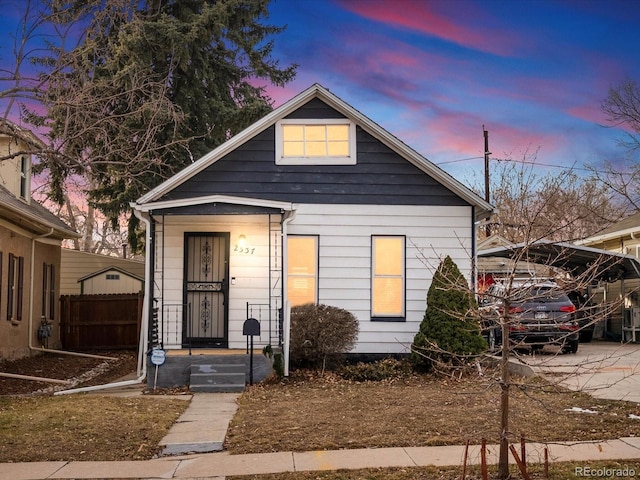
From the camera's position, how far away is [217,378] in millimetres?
11945

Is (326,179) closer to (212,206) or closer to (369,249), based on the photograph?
(369,249)

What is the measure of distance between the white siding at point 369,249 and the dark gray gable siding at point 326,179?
0.77ft

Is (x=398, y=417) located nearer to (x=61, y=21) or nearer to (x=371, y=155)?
(x=371, y=155)

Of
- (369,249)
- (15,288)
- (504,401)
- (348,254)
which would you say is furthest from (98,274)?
(504,401)

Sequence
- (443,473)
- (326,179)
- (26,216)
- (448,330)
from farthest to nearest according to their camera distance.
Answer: (26,216), (326,179), (448,330), (443,473)

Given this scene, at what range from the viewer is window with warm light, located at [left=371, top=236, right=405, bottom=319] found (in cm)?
1420

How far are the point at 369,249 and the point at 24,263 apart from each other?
28.1ft

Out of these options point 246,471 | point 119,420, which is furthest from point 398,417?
point 119,420

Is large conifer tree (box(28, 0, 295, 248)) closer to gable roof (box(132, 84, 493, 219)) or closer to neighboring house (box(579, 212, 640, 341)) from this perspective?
gable roof (box(132, 84, 493, 219))

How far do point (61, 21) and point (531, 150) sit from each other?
16.7 meters

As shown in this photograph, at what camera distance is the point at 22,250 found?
16422 millimetres

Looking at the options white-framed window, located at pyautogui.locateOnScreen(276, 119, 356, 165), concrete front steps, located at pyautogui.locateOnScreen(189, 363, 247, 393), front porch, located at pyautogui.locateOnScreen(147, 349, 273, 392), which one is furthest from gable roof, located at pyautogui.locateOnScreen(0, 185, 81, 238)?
white-framed window, located at pyautogui.locateOnScreen(276, 119, 356, 165)

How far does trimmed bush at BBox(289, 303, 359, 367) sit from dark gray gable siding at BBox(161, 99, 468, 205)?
102 inches

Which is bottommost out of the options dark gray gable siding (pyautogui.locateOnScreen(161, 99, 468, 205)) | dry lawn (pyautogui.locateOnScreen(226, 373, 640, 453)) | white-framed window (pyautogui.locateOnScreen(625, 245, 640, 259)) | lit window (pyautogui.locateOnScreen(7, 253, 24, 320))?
dry lawn (pyautogui.locateOnScreen(226, 373, 640, 453))
